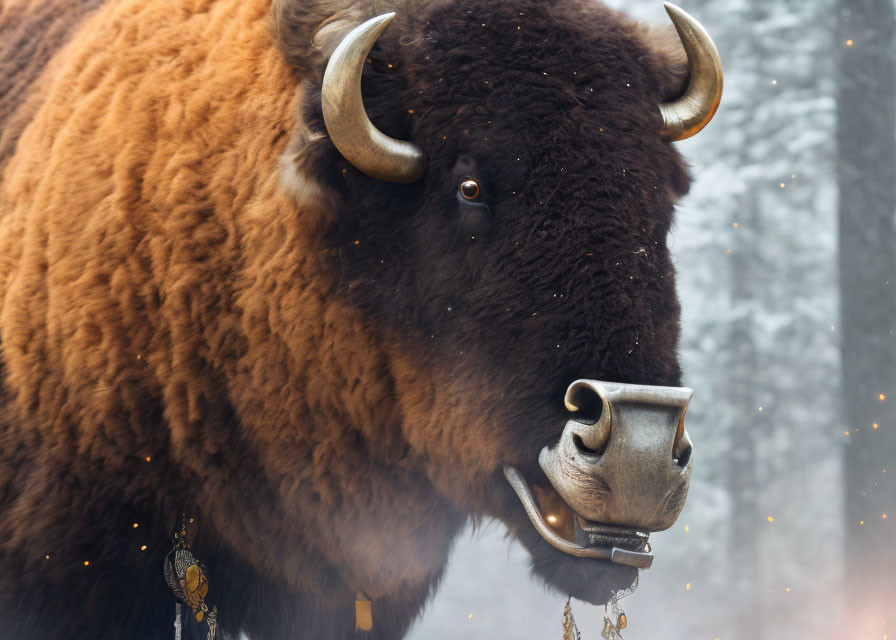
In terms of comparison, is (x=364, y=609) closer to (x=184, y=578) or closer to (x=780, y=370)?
(x=184, y=578)

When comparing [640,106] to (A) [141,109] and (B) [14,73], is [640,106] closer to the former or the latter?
(A) [141,109]

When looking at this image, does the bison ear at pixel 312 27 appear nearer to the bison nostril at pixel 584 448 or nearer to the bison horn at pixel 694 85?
the bison horn at pixel 694 85

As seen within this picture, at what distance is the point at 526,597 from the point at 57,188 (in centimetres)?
430

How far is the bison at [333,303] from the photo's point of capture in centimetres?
189

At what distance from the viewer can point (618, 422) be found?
1.70 meters

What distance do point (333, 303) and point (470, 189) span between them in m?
0.45

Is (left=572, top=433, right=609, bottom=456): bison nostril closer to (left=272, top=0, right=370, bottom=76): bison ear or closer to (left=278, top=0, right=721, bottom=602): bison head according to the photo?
(left=278, top=0, right=721, bottom=602): bison head

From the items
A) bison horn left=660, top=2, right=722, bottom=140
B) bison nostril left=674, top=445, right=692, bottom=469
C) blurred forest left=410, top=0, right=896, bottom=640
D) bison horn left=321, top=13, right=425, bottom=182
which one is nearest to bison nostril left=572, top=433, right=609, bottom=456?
bison nostril left=674, top=445, right=692, bottom=469

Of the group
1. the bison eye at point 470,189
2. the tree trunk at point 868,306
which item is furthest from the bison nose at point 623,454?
the tree trunk at point 868,306

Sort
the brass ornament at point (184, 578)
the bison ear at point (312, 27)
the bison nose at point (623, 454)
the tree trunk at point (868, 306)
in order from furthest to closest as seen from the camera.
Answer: the tree trunk at point (868, 306) → the brass ornament at point (184, 578) → the bison ear at point (312, 27) → the bison nose at point (623, 454)

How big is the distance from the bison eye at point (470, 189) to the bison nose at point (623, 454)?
49cm

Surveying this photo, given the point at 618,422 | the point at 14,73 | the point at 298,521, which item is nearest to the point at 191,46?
the point at 14,73

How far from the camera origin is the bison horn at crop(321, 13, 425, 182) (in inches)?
75.9

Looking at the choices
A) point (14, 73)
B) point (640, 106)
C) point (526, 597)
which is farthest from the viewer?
point (526, 597)
